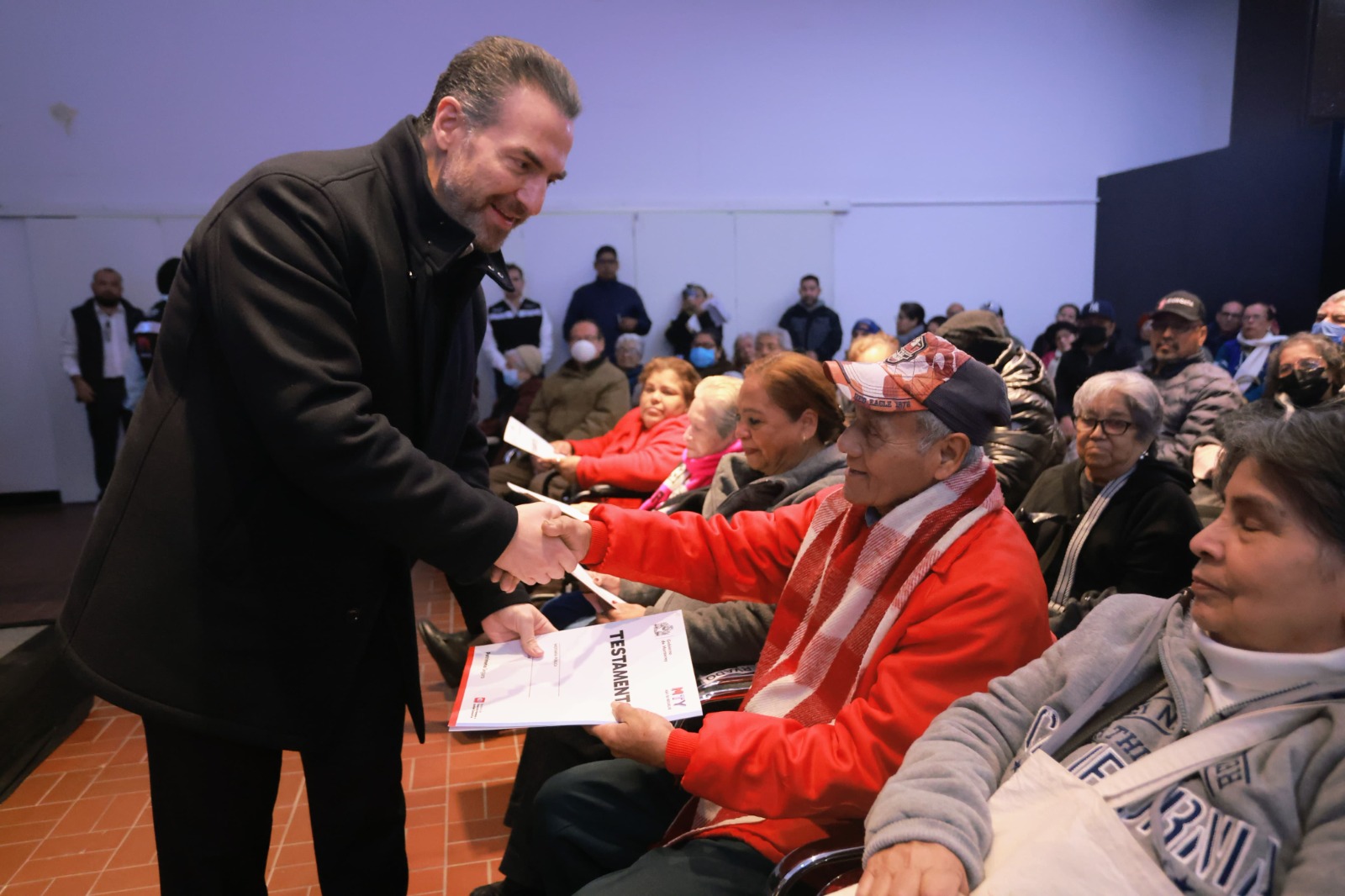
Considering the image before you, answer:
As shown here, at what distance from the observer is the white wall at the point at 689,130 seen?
297 inches

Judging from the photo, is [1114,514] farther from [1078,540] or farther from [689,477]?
[689,477]

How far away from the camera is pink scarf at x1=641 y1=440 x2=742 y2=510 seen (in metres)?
3.13

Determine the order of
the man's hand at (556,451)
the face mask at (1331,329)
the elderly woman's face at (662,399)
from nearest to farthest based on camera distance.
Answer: the face mask at (1331,329), the elderly woman's face at (662,399), the man's hand at (556,451)

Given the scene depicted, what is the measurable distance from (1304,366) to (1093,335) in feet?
→ 13.9

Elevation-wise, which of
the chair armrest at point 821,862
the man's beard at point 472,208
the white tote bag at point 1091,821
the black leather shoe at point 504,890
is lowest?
the black leather shoe at point 504,890

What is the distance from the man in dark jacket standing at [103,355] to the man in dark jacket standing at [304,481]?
6.95 meters

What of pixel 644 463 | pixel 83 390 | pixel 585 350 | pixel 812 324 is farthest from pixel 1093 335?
pixel 83 390

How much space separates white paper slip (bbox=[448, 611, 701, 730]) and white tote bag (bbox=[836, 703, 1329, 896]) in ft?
1.61

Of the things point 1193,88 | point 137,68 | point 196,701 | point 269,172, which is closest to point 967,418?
point 269,172

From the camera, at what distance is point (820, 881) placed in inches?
55.6

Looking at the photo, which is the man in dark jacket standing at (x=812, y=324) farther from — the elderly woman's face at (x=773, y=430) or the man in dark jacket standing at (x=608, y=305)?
the elderly woman's face at (x=773, y=430)

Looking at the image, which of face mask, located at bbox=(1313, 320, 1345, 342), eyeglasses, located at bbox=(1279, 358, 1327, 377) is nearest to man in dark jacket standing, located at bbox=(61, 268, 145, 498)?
eyeglasses, located at bbox=(1279, 358, 1327, 377)

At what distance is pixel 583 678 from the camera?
1.51 m

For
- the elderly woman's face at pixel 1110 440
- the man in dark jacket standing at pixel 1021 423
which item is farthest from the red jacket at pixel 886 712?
the man in dark jacket standing at pixel 1021 423
